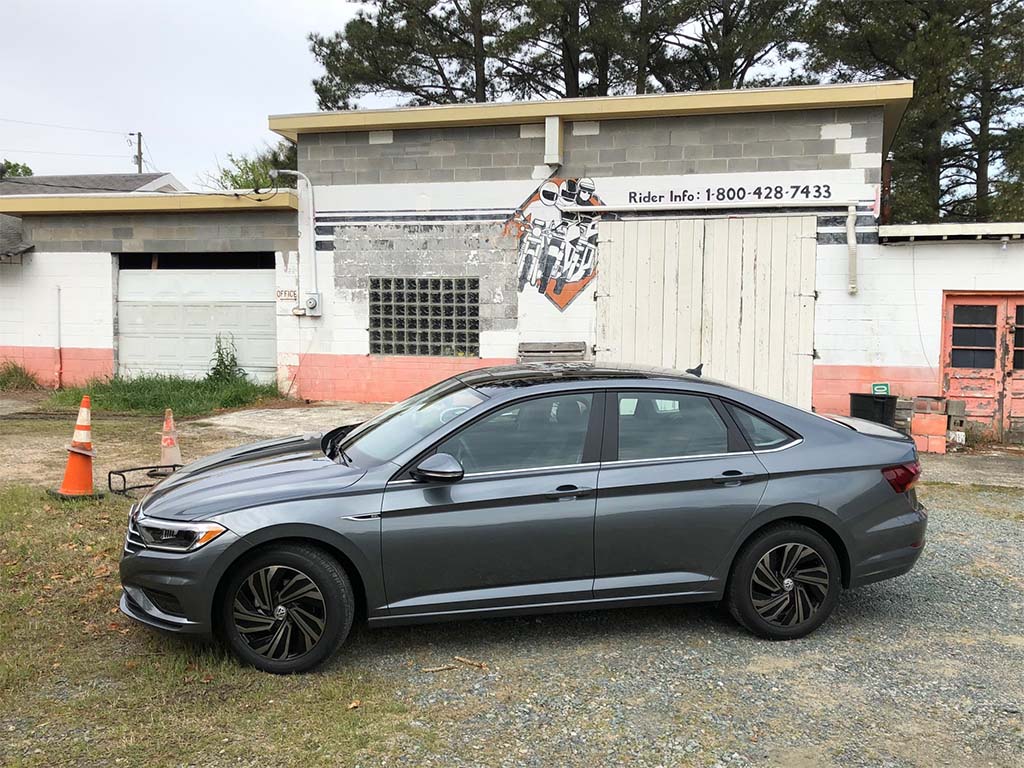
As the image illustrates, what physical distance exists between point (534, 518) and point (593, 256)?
9.20 m

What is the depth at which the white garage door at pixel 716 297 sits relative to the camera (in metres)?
12.2

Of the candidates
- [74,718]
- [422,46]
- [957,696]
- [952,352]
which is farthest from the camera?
[422,46]

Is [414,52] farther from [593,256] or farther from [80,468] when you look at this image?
[80,468]

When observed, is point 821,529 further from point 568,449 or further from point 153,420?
point 153,420

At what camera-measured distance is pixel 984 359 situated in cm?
1155

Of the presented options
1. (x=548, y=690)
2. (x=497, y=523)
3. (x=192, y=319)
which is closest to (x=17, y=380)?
(x=192, y=319)

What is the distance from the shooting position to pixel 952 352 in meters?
11.7

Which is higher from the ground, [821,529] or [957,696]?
[821,529]

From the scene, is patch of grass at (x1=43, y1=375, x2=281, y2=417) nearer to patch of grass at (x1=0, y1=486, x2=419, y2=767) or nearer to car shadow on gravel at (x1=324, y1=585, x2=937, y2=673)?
patch of grass at (x1=0, y1=486, x2=419, y2=767)

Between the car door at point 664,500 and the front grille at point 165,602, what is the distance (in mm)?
2030

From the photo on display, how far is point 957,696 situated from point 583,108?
10.4 m

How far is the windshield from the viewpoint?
14.4 ft

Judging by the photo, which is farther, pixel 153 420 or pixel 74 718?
pixel 153 420

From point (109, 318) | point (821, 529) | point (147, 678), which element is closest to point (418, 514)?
point (147, 678)
